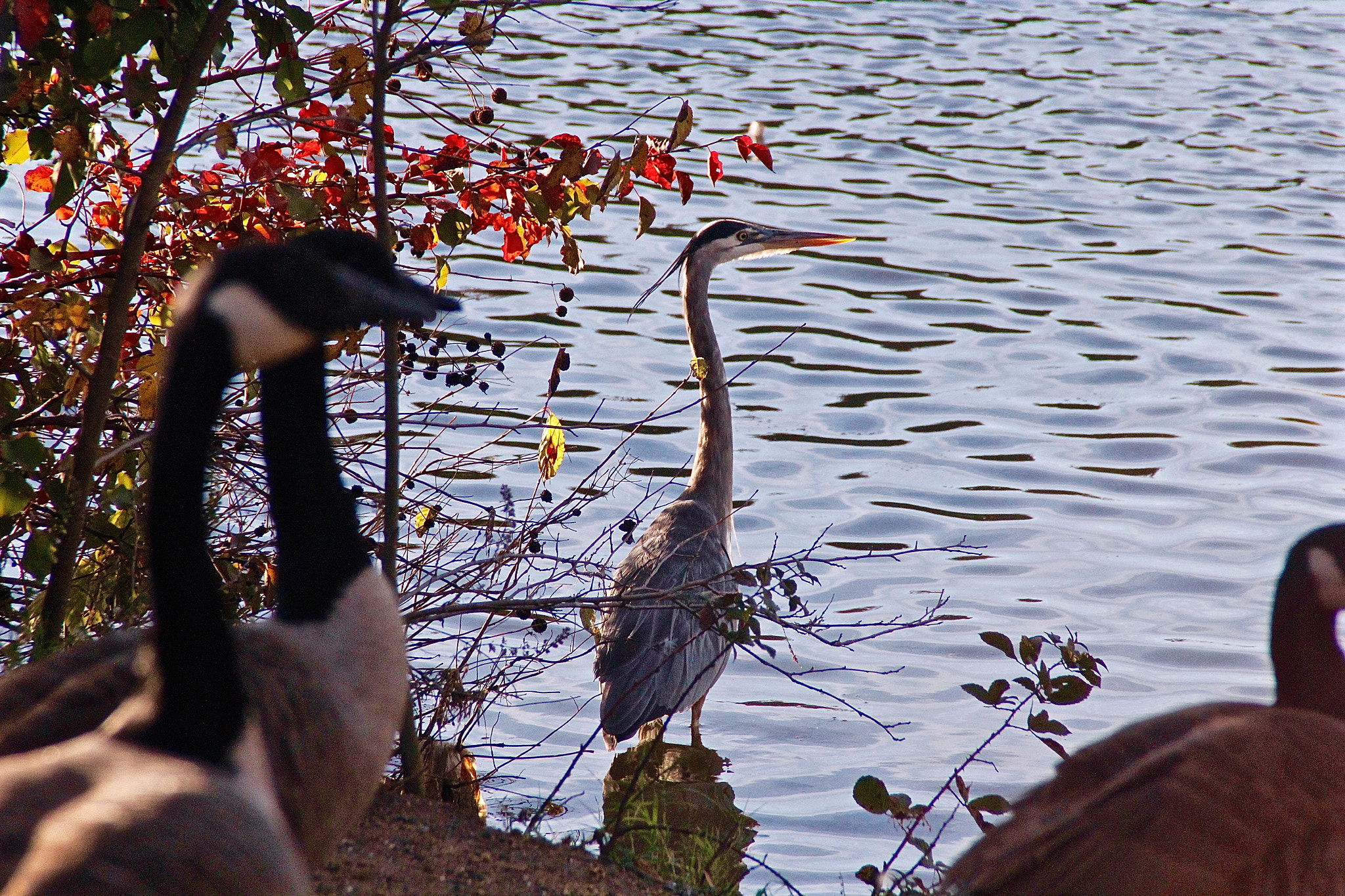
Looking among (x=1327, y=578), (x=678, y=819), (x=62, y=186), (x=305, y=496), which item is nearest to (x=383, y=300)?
(x=305, y=496)

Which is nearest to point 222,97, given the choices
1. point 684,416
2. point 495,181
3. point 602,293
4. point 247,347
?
point 602,293

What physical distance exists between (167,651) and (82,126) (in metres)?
1.78

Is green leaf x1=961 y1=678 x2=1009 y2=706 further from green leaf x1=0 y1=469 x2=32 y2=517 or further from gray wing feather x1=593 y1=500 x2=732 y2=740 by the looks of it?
green leaf x1=0 y1=469 x2=32 y2=517

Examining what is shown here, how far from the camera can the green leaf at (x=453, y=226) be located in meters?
4.24

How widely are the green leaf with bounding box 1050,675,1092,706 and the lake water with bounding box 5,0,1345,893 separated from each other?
170 centimetres

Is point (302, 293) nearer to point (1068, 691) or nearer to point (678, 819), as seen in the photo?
point (1068, 691)

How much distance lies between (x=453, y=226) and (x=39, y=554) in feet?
4.88

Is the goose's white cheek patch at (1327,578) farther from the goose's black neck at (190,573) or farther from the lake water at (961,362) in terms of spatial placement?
the lake water at (961,362)

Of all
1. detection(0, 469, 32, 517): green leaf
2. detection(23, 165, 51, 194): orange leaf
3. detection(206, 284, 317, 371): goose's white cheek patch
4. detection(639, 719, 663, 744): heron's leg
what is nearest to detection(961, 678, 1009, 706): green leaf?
detection(206, 284, 317, 371): goose's white cheek patch

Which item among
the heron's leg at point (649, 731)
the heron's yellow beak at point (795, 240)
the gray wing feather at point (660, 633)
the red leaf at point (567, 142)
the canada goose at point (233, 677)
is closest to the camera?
the canada goose at point (233, 677)

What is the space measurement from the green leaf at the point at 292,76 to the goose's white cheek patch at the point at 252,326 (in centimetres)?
128

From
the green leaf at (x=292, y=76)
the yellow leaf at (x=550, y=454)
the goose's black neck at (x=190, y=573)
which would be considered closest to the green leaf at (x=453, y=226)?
the green leaf at (x=292, y=76)

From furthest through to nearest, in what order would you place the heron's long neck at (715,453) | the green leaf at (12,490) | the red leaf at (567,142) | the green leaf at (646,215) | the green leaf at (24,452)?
the heron's long neck at (715,453) < the green leaf at (646,215) < the red leaf at (567,142) < the green leaf at (12,490) < the green leaf at (24,452)

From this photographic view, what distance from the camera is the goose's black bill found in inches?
117
